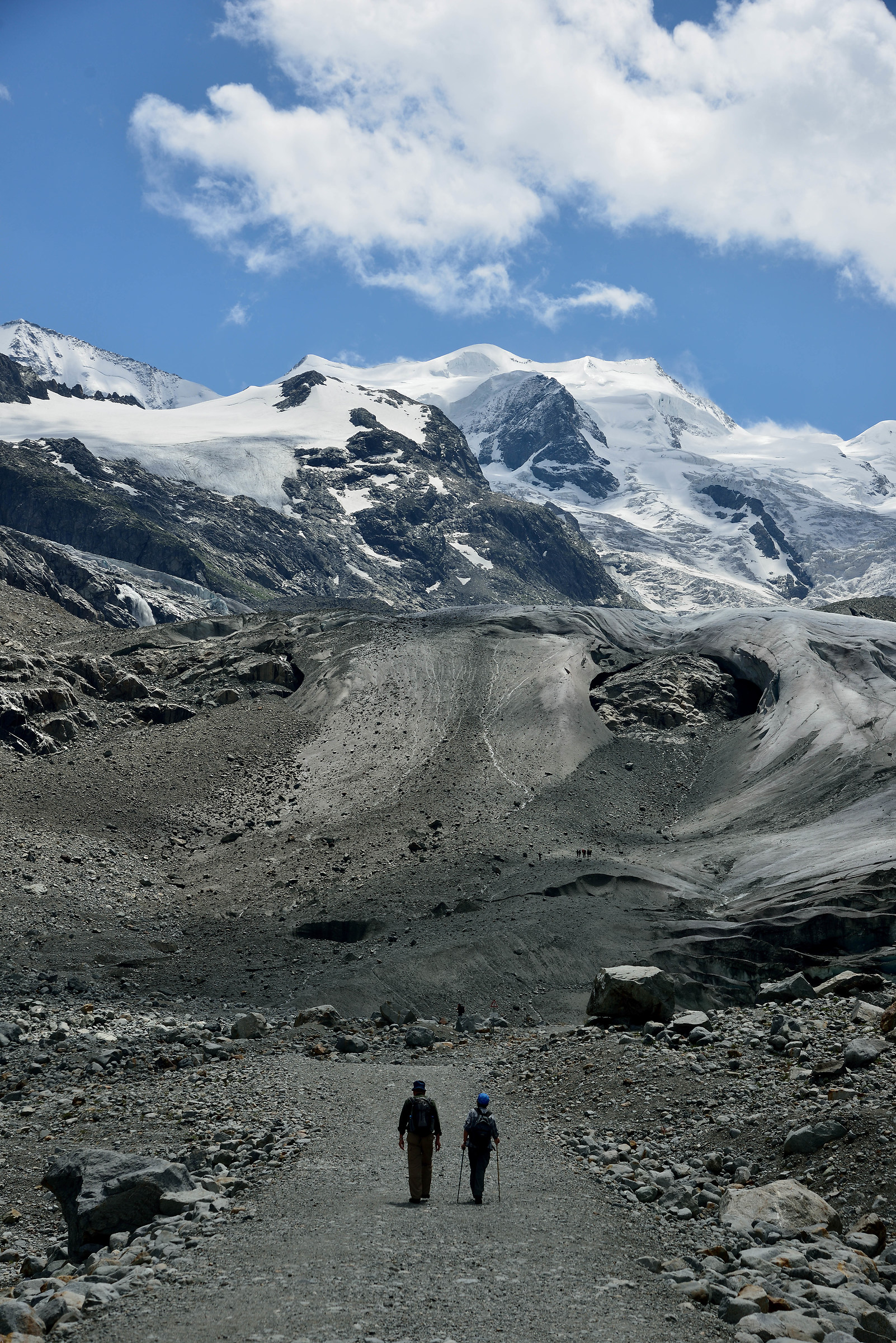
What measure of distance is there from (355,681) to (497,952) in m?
31.6

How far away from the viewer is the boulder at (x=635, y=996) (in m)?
24.1

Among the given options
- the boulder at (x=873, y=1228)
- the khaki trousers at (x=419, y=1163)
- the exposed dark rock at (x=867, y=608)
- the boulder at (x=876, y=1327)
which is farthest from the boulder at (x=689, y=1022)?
the exposed dark rock at (x=867, y=608)

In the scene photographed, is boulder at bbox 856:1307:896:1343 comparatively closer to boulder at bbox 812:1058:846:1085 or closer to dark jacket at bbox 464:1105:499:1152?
dark jacket at bbox 464:1105:499:1152

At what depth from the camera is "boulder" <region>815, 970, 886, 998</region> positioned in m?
22.7

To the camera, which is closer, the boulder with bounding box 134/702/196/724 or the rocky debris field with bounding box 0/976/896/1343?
the rocky debris field with bounding box 0/976/896/1343

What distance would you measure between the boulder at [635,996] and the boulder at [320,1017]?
7.28m

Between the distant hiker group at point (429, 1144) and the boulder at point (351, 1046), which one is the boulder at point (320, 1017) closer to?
the boulder at point (351, 1046)

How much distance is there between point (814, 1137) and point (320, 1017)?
1685 cm

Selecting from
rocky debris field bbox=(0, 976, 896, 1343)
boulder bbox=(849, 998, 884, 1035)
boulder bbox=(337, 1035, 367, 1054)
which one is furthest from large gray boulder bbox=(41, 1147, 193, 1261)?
boulder bbox=(849, 998, 884, 1035)

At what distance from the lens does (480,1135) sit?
13.9m

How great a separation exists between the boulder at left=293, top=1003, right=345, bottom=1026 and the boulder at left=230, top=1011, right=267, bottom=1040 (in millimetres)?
1350

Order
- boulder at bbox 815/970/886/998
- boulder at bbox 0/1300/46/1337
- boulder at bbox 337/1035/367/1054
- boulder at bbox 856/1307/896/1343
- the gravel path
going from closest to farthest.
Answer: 1. boulder at bbox 856/1307/896/1343
2. the gravel path
3. boulder at bbox 0/1300/46/1337
4. boulder at bbox 815/970/886/998
5. boulder at bbox 337/1035/367/1054

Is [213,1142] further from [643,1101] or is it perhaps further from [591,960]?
[591,960]

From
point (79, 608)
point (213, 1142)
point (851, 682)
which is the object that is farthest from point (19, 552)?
point (213, 1142)
